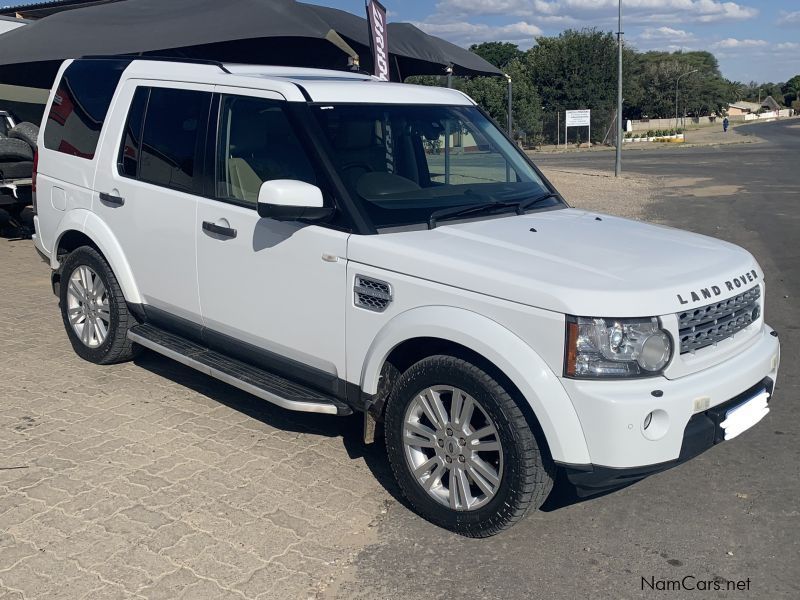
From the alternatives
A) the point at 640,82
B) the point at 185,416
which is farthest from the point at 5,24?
the point at 640,82

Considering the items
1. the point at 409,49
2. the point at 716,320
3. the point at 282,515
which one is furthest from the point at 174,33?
the point at 716,320

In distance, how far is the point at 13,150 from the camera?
11344 millimetres

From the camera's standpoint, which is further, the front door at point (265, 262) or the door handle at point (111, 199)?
the door handle at point (111, 199)

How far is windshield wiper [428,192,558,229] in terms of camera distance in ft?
13.2

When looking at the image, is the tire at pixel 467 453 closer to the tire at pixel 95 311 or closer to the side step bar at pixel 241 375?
the side step bar at pixel 241 375

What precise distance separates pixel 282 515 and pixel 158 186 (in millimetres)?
2250

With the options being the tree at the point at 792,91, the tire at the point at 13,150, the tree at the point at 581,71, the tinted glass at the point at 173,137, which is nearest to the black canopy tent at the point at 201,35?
the tire at the point at 13,150

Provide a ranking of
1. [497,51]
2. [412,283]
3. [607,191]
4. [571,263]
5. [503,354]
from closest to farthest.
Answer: [503,354]
[571,263]
[412,283]
[607,191]
[497,51]

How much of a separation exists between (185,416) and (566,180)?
21.6 metres

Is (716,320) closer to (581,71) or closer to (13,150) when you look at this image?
(13,150)

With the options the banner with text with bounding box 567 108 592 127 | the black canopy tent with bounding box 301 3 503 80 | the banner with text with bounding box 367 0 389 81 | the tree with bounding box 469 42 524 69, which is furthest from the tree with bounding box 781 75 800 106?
the banner with text with bounding box 367 0 389 81

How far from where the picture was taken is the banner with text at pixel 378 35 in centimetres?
1006

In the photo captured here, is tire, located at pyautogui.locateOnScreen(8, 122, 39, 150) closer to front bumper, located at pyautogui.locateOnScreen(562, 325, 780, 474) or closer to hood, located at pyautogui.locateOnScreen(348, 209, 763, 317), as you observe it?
hood, located at pyautogui.locateOnScreen(348, 209, 763, 317)

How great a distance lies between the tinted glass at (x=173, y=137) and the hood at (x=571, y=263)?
1.47m
